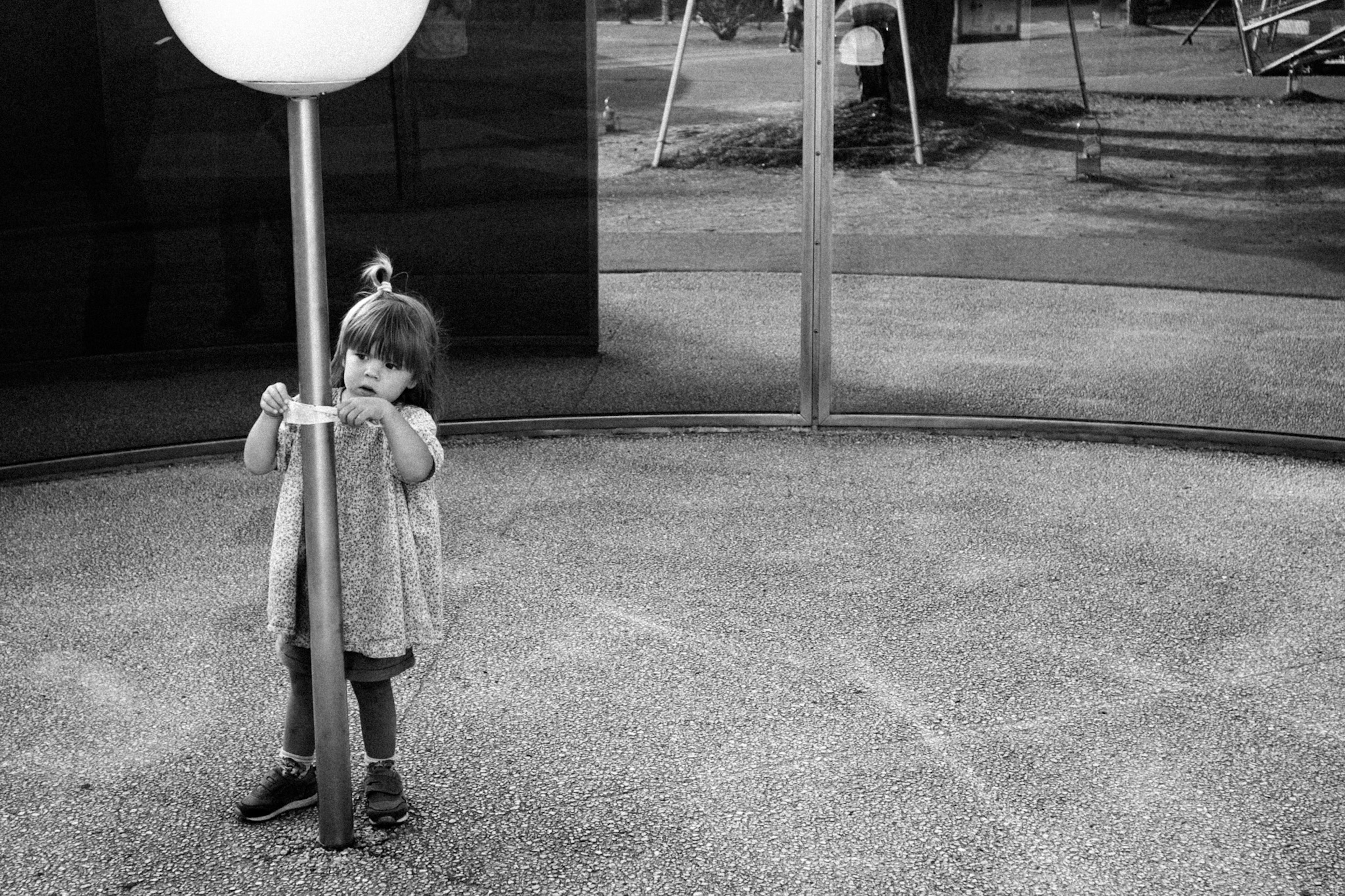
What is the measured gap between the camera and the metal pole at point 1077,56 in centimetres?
605

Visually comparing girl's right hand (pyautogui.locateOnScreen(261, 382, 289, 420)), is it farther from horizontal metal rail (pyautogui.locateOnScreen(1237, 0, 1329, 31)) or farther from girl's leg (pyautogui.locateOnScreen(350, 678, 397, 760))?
horizontal metal rail (pyautogui.locateOnScreen(1237, 0, 1329, 31))

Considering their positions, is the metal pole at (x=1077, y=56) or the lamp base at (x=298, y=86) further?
the metal pole at (x=1077, y=56)

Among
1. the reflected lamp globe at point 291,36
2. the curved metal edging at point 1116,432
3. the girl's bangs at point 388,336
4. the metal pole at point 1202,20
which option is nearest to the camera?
the reflected lamp globe at point 291,36

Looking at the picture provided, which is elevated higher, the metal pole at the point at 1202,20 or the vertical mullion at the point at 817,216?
the metal pole at the point at 1202,20

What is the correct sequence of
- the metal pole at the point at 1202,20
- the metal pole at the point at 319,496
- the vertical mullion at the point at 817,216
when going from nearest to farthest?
the metal pole at the point at 319,496 < the metal pole at the point at 1202,20 < the vertical mullion at the point at 817,216

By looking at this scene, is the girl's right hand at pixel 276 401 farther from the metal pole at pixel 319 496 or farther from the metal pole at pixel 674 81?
the metal pole at pixel 674 81

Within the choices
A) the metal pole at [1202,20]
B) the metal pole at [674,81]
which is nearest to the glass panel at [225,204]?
the metal pole at [674,81]

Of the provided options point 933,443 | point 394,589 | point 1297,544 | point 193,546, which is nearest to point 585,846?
point 394,589

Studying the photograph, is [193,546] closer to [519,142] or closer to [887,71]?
[519,142]

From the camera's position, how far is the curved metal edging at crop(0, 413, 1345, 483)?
20.7 feet

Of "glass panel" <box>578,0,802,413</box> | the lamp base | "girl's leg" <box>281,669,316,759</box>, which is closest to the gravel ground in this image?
"girl's leg" <box>281,669,316,759</box>

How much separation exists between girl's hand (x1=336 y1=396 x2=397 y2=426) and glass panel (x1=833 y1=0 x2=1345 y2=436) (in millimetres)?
3779

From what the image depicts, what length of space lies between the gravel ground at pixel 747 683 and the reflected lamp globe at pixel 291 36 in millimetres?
1621

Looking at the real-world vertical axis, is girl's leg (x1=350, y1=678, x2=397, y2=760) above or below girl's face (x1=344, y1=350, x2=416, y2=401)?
below
